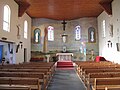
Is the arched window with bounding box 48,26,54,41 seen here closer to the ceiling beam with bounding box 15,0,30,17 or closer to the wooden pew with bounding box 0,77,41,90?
the ceiling beam with bounding box 15,0,30,17

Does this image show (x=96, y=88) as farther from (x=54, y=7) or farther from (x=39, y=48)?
(x=39, y=48)

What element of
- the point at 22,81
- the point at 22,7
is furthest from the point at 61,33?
the point at 22,81

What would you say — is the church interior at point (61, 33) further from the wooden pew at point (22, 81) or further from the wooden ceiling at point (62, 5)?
the wooden pew at point (22, 81)

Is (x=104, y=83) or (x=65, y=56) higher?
(x=65, y=56)

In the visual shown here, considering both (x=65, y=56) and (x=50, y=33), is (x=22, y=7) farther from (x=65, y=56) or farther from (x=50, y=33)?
(x=65, y=56)

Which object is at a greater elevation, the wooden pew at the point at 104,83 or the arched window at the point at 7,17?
the arched window at the point at 7,17

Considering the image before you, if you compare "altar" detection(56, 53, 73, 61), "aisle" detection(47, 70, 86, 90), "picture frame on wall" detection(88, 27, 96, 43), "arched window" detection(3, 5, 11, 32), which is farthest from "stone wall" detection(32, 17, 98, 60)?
"aisle" detection(47, 70, 86, 90)

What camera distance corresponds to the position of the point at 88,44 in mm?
20594

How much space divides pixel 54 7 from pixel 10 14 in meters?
4.50

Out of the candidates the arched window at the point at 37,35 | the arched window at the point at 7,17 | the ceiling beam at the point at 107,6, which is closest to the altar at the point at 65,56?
the arched window at the point at 37,35

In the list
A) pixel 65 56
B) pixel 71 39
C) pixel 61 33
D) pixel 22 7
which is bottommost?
pixel 65 56

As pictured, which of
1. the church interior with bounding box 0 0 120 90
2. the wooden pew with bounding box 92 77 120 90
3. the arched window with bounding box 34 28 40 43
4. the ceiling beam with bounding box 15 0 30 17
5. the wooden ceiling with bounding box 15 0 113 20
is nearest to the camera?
the wooden pew with bounding box 92 77 120 90

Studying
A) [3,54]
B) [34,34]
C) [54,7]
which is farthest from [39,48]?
[54,7]

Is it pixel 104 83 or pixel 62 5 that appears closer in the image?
pixel 104 83
